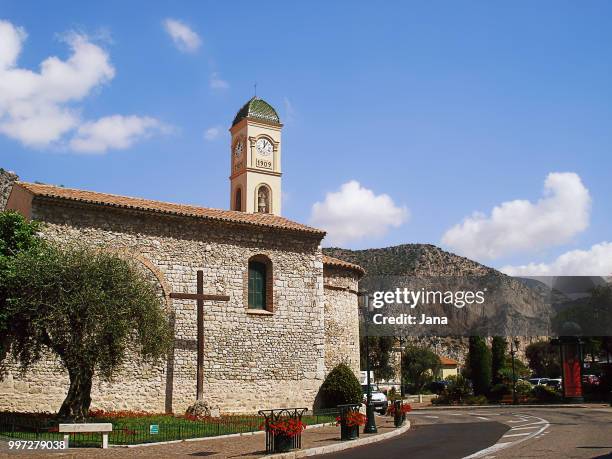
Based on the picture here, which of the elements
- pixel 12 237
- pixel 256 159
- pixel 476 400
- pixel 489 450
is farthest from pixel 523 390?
pixel 12 237

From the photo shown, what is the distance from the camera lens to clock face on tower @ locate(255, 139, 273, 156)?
4972 centimetres

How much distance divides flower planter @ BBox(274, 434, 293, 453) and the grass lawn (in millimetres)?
3997

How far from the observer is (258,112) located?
166 feet

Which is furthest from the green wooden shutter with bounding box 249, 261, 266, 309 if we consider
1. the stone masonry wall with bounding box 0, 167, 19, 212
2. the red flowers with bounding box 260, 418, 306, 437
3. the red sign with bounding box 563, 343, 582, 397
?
the red sign with bounding box 563, 343, 582, 397

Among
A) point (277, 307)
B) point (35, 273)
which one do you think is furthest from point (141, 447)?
point (277, 307)

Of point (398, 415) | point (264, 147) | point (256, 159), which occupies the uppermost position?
point (264, 147)

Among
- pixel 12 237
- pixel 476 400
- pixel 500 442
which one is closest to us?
pixel 500 442

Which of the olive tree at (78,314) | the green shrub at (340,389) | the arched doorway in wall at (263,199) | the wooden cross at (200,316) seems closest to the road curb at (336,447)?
the green shrub at (340,389)

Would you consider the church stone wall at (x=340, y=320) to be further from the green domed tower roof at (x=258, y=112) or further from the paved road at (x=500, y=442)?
the green domed tower roof at (x=258, y=112)

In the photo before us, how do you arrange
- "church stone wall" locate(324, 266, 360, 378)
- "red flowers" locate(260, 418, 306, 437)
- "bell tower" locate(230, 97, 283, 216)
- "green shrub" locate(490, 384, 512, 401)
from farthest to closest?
"bell tower" locate(230, 97, 283, 216)
"green shrub" locate(490, 384, 512, 401)
"church stone wall" locate(324, 266, 360, 378)
"red flowers" locate(260, 418, 306, 437)

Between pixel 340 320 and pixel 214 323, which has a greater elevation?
pixel 340 320

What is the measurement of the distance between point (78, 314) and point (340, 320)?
47.7 ft

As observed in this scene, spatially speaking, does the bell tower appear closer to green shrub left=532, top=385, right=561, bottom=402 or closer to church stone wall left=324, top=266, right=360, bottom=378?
church stone wall left=324, top=266, right=360, bottom=378

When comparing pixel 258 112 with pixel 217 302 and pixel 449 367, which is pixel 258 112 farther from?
pixel 449 367
